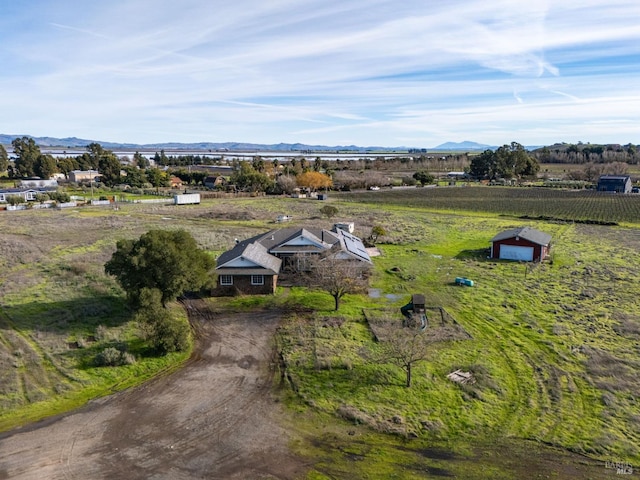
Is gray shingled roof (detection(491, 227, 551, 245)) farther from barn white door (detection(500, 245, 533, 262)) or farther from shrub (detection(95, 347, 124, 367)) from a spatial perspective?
shrub (detection(95, 347, 124, 367))

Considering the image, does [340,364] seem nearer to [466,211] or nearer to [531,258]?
[531,258]

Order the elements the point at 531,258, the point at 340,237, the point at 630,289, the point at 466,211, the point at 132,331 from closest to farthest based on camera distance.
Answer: the point at 132,331 < the point at 630,289 < the point at 340,237 < the point at 531,258 < the point at 466,211

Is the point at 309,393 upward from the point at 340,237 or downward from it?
downward

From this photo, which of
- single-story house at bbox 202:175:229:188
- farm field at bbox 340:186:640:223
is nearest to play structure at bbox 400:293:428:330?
farm field at bbox 340:186:640:223

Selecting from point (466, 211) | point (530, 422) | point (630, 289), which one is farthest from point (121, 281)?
point (466, 211)

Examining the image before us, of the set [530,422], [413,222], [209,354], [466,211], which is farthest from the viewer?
[466,211]

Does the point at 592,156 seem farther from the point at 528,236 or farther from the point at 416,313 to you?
the point at 416,313

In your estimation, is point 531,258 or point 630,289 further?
point 531,258

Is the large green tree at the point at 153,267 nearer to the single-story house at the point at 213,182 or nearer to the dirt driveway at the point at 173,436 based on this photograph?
the dirt driveway at the point at 173,436
